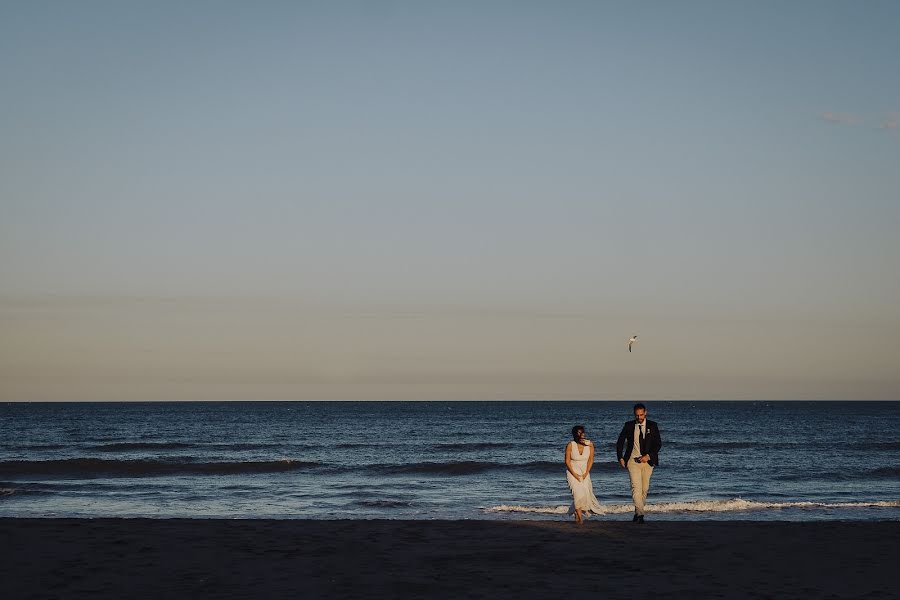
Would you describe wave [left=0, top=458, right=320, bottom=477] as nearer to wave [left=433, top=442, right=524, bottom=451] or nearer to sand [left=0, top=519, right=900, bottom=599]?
wave [left=433, top=442, right=524, bottom=451]

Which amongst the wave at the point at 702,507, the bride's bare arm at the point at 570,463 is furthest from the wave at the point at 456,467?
the bride's bare arm at the point at 570,463

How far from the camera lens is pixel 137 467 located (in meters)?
35.1

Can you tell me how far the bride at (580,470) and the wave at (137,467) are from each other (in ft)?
72.7

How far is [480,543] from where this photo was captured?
12.1 meters

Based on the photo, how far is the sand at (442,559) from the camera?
8922 millimetres

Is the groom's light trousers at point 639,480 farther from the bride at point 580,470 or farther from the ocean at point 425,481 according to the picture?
the ocean at point 425,481

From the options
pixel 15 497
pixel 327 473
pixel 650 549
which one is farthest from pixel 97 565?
pixel 327 473

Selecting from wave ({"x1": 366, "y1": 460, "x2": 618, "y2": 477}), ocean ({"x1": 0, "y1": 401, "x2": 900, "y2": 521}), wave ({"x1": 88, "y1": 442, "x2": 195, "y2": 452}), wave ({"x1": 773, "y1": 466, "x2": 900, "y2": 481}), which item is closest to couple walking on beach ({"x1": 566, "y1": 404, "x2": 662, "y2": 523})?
ocean ({"x1": 0, "y1": 401, "x2": 900, "y2": 521})

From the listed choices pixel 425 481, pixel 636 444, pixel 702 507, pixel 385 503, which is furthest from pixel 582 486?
pixel 425 481

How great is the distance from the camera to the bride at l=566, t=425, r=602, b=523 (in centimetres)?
1423

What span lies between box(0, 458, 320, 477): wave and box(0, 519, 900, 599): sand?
20.7 m

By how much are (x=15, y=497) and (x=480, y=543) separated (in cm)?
1695

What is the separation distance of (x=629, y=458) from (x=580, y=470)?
858 mm

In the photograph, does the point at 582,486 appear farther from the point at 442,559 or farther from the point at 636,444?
the point at 442,559
